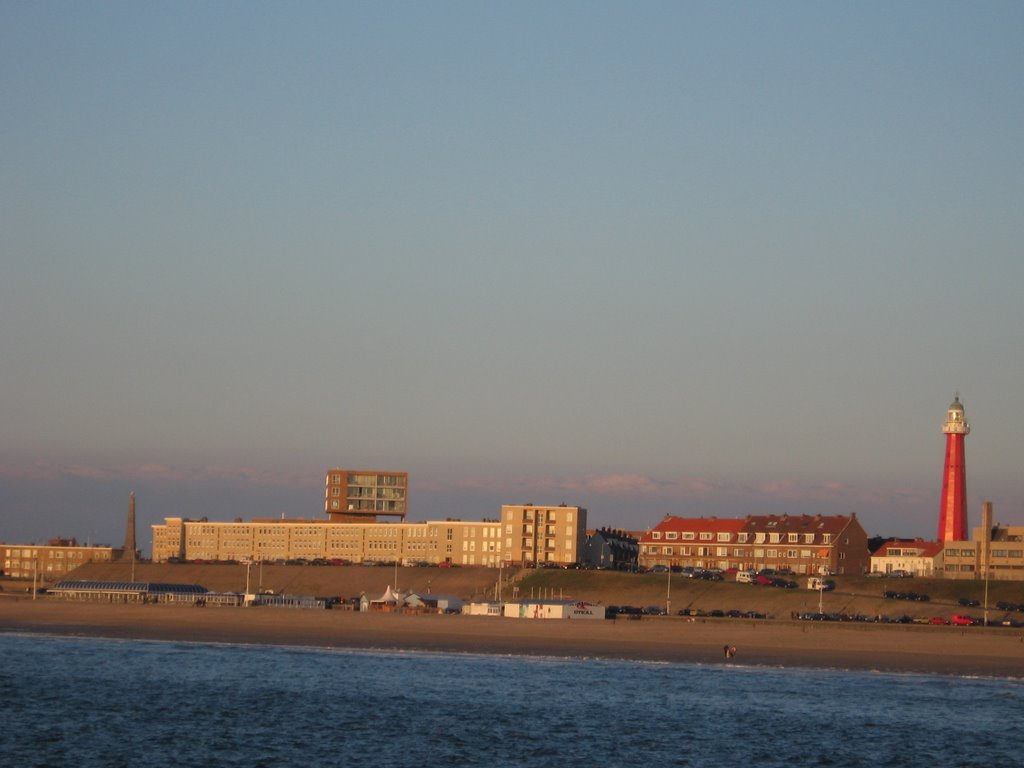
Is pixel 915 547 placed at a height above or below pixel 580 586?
above

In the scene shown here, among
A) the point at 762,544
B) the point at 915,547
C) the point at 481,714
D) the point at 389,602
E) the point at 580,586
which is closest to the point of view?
the point at 481,714

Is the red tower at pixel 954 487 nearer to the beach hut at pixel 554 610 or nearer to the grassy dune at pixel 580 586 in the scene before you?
the grassy dune at pixel 580 586

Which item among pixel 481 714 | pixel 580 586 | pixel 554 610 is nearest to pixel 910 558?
pixel 580 586

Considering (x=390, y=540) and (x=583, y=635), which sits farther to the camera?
(x=390, y=540)

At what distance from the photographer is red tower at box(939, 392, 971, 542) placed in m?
121

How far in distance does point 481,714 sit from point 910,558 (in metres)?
81.7

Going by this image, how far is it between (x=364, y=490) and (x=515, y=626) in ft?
230

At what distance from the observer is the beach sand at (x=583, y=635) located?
233ft

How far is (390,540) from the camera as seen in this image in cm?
14612

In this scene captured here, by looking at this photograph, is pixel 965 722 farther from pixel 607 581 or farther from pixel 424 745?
pixel 607 581

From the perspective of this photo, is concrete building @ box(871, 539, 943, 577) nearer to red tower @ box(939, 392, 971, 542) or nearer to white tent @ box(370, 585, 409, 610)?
red tower @ box(939, 392, 971, 542)

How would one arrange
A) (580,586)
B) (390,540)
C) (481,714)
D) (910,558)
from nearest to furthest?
(481,714), (580,586), (910,558), (390,540)

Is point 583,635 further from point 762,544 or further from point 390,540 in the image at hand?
point 390,540

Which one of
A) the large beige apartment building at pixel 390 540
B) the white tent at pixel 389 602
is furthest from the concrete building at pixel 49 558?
the white tent at pixel 389 602
